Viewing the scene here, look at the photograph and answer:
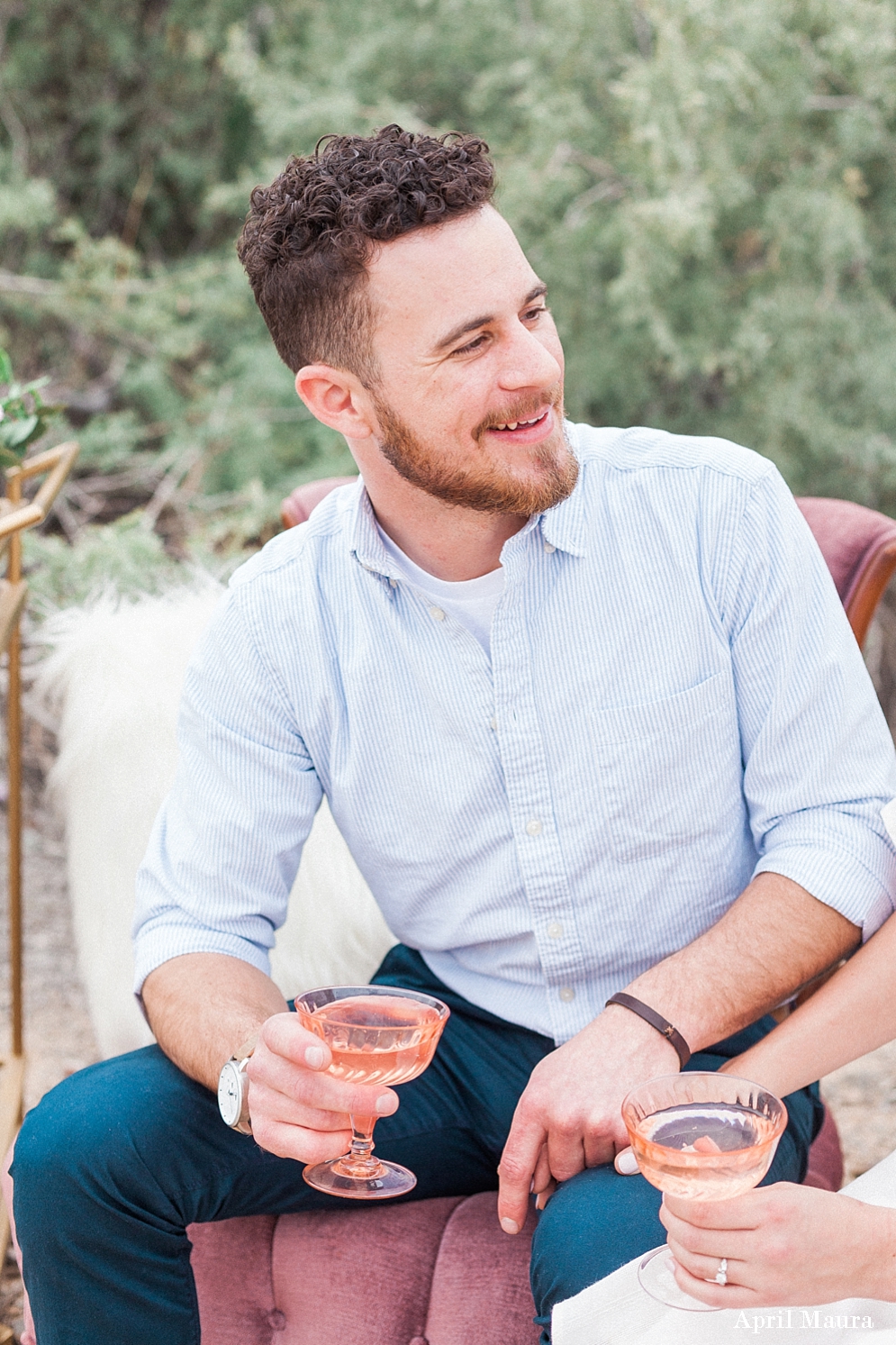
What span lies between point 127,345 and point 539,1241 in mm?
4549

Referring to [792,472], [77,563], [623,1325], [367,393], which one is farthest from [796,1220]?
[792,472]

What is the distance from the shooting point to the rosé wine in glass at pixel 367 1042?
1.37 m

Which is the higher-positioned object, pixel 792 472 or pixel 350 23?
pixel 350 23

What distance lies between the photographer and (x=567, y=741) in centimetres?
179

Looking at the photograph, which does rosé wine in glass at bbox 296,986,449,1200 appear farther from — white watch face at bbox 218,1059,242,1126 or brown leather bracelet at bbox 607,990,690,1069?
brown leather bracelet at bbox 607,990,690,1069

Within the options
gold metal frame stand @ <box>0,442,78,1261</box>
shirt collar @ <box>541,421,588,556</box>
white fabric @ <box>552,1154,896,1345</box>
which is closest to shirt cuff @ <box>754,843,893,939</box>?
white fabric @ <box>552,1154,896,1345</box>

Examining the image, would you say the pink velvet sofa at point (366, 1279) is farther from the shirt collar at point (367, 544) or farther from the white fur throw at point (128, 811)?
the shirt collar at point (367, 544)

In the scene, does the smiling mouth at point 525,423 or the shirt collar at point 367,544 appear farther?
the shirt collar at point 367,544

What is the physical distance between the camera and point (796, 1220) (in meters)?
1.11

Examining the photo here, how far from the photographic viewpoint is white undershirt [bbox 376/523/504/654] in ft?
6.14

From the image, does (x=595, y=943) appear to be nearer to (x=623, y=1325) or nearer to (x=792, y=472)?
(x=623, y=1325)

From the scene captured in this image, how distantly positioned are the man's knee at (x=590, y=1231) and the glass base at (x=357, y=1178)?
0.55 ft

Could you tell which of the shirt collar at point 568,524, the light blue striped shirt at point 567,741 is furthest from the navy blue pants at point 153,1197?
the shirt collar at point 568,524

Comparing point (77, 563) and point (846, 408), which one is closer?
point (77, 563)
